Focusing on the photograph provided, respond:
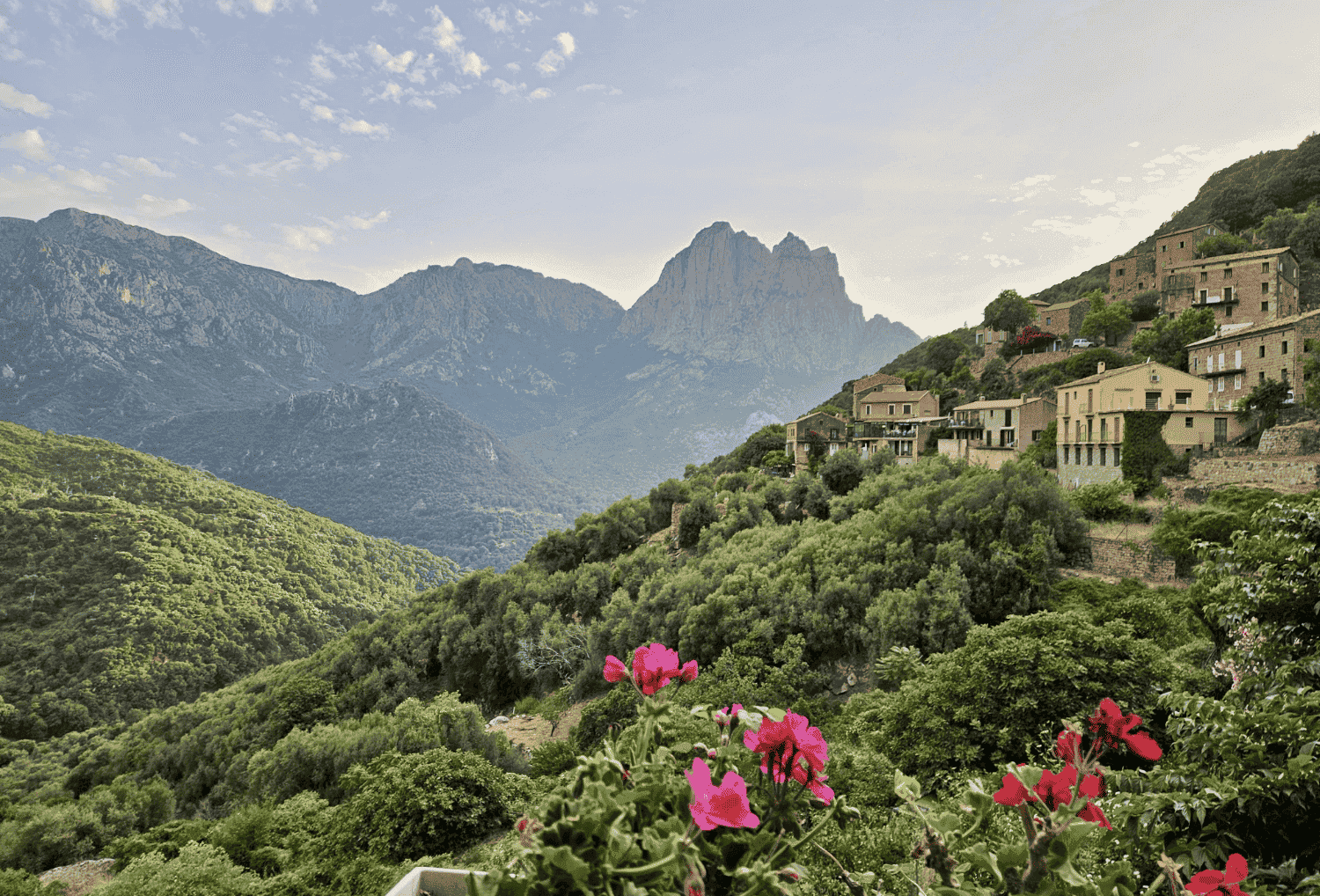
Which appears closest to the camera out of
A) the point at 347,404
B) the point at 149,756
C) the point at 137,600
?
the point at 149,756

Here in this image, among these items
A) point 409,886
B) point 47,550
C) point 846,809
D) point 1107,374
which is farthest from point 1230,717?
point 47,550

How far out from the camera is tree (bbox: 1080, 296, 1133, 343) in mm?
39438

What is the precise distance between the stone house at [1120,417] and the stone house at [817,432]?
1573cm

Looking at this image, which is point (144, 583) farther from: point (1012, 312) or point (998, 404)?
point (1012, 312)

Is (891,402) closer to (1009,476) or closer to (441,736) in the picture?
(1009,476)

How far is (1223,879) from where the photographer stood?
1.77 metres

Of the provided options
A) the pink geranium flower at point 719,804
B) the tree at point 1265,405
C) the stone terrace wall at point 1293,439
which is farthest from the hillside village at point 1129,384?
the pink geranium flower at point 719,804

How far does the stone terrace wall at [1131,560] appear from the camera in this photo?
17.6 meters

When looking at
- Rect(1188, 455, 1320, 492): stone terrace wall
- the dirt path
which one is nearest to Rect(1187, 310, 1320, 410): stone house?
Rect(1188, 455, 1320, 492): stone terrace wall

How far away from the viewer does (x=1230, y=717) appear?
3.66 meters

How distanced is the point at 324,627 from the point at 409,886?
61.3 meters

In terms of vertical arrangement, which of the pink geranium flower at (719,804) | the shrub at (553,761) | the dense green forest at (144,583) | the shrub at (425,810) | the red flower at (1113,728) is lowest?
the dense green forest at (144,583)

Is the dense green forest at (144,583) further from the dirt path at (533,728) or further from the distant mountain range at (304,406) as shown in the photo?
the distant mountain range at (304,406)

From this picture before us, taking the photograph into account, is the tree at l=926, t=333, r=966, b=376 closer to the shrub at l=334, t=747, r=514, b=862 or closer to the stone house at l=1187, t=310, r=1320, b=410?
the stone house at l=1187, t=310, r=1320, b=410
